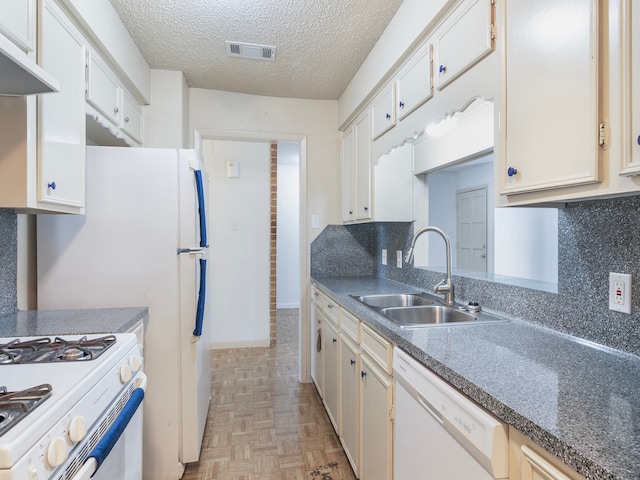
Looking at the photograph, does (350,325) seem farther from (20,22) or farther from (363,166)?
(20,22)

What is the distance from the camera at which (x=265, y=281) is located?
12.6 ft

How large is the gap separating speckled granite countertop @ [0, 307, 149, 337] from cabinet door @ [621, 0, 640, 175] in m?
1.61

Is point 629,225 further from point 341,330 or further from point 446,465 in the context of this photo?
point 341,330

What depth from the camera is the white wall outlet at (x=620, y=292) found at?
38.5 inches

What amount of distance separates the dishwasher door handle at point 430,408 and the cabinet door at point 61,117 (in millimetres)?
1462

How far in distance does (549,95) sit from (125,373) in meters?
1.46

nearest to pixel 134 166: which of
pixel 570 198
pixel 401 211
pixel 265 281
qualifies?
pixel 401 211

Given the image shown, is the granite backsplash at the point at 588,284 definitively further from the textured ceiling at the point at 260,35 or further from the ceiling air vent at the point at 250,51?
the ceiling air vent at the point at 250,51

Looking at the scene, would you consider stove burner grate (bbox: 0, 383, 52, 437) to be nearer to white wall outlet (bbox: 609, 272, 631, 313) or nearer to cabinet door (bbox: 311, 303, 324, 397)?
white wall outlet (bbox: 609, 272, 631, 313)

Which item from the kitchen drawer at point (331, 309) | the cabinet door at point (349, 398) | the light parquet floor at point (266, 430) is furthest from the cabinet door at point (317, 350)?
the cabinet door at point (349, 398)

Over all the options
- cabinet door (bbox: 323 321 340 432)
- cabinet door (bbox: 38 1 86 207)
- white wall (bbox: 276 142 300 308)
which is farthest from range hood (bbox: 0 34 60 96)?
white wall (bbox: 276 142 300 308)

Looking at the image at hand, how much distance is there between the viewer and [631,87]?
72 centimetres

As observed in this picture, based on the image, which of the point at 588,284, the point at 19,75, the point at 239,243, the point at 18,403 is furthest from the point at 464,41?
the point at 239,243

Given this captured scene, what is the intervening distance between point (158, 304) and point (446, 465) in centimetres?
143
